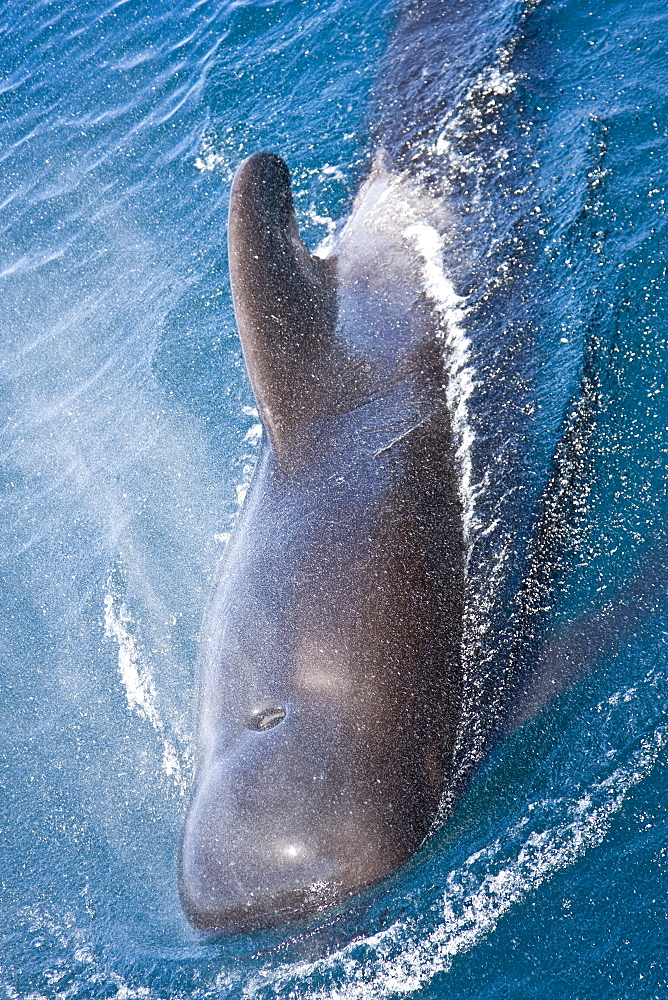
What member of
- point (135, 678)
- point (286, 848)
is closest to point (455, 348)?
point (135, 678)

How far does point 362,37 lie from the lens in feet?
41.9

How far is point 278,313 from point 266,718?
10.4ft

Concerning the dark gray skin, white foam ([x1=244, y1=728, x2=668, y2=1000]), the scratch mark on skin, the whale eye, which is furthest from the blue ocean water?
the whale eye

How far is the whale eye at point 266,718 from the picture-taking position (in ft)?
19.3

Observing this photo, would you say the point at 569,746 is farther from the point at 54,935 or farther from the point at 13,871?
the point at 13,871

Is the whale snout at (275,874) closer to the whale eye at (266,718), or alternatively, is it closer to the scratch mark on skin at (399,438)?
the whale eye at (266,718)

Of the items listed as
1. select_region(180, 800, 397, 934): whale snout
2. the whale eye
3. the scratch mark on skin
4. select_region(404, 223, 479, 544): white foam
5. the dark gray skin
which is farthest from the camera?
select_region(404, 223, 479, 544): white foam

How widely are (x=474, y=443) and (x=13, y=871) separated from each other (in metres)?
4.76

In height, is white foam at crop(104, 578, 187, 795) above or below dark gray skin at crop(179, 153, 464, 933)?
below

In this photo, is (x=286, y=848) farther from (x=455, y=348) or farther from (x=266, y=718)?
(x=455, y=348)

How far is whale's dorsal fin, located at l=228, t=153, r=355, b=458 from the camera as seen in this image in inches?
281

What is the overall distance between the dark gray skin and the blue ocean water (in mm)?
329

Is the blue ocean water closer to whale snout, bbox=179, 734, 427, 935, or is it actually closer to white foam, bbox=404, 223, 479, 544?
white foam, bbox=404, 223, 479, 544

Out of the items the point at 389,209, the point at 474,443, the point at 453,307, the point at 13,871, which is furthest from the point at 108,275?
the point at 13,871
